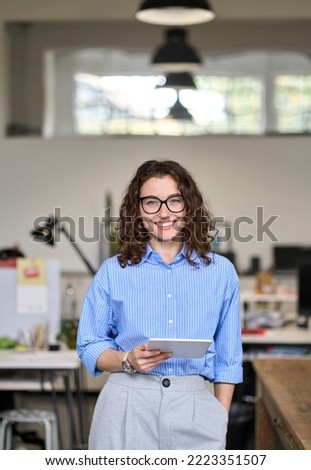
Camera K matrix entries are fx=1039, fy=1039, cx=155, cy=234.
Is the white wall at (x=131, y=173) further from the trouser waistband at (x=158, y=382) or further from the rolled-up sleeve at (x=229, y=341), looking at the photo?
the trouser waistband at (x=158, y=382)

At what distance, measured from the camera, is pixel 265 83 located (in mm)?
9594

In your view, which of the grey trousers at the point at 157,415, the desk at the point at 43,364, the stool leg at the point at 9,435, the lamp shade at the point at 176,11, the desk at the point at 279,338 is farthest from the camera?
the desk at the point at 279,338

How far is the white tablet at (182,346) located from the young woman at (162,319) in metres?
0.13

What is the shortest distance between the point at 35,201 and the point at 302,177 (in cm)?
240

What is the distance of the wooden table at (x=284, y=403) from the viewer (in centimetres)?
323

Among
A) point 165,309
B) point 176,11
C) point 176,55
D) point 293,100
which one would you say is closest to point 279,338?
point 176,11

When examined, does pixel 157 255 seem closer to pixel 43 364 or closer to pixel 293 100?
pixel 43 364

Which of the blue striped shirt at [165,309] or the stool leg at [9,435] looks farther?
the stool leg at [9,435]

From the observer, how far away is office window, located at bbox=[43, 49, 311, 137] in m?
9.55

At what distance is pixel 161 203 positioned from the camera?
2633 millimetres

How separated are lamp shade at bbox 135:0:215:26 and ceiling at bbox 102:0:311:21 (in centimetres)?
302

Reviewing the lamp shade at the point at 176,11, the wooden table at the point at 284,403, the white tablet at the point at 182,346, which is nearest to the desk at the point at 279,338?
the wooden table at the point at 284,403
